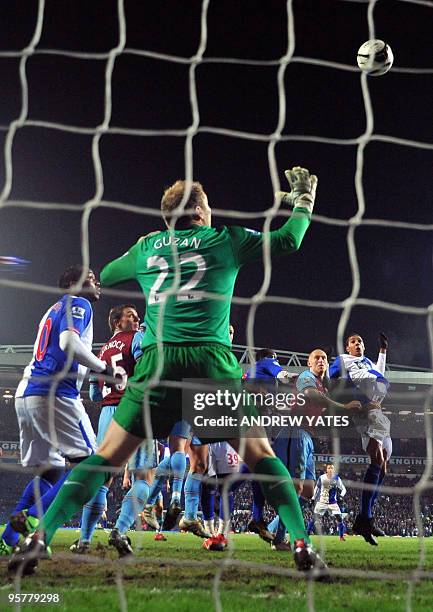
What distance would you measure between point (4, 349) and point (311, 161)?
13.2 metres

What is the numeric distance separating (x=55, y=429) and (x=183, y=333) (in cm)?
140

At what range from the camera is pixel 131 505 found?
4840mm

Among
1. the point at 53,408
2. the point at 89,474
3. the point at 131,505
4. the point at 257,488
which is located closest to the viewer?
the point at 89,474

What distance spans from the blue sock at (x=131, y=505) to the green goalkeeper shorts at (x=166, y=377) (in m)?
1.09

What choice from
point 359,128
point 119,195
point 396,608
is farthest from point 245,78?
point 396,608

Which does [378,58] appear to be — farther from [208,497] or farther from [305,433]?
A: [208,497]

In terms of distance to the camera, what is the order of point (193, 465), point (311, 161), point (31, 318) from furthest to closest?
point (31, 318), point (311, 161), point (193, 465)

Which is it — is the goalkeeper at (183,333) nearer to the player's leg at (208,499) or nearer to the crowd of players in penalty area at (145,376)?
the crowd of players in penalty area at (145,376)

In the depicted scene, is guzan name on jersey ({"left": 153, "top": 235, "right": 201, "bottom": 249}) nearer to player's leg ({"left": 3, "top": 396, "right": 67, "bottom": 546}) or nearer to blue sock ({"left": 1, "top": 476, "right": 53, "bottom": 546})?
player's leg ({"left": 3, "top": 396, "right": 67, "bottom": 546})

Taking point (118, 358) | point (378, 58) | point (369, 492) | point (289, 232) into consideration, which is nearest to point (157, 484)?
point (118, 358)

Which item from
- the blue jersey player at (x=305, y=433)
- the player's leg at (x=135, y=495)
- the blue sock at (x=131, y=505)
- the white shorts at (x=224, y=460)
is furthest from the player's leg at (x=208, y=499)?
the blue sock at (x=131, y=505)

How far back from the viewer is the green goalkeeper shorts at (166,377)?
3455 mm

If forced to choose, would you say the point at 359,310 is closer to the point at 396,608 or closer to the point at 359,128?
the point at 359,128

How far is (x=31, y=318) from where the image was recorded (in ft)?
120
